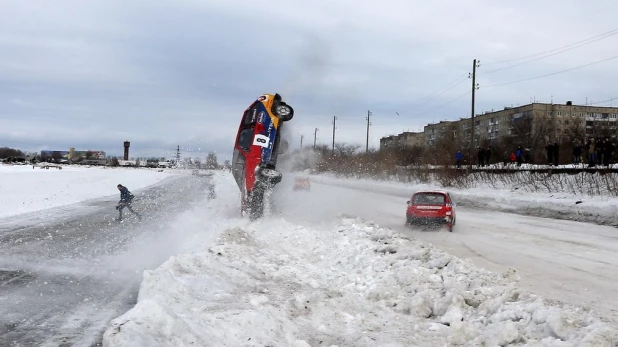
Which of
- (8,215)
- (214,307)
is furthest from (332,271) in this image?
(8,215)

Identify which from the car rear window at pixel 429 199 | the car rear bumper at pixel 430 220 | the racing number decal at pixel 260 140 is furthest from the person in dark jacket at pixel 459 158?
the racing number decal at pixel 260 140

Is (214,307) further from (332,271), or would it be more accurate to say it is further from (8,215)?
(8,215)

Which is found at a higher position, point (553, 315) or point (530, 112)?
point (530, 112)

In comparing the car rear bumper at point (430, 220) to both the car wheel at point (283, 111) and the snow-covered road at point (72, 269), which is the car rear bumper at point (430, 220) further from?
the snow-covered road at point (72, 269)

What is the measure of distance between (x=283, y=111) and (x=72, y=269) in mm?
8268

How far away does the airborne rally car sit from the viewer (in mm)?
14672

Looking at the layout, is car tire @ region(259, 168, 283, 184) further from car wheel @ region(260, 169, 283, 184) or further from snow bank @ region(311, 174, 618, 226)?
snow bank @ region(311, 174, 618, 226)

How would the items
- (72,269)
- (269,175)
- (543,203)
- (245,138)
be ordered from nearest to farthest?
1. (72,269)
2. (269,175)
3. (245,138)
4. (543,203)

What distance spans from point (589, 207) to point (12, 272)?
23.0 m

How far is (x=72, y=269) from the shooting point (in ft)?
30.2

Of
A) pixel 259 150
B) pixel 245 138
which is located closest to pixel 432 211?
pixel 259 150

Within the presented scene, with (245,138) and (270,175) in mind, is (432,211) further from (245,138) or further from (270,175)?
(245,138)

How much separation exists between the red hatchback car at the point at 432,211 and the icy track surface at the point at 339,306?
7.08 m

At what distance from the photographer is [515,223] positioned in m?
19.6
